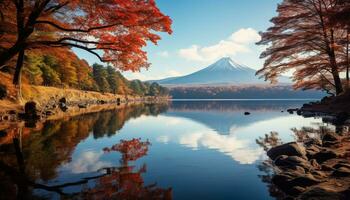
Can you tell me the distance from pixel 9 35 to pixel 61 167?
1578 cm

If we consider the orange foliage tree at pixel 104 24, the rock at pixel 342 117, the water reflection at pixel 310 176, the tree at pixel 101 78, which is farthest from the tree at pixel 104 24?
the tree at pixel 101 78

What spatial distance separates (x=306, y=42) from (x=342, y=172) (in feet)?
74.1

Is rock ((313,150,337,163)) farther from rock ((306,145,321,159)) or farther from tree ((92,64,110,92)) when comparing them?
tree ((92,64,110,92))

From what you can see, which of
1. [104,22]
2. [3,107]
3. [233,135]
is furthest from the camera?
[3,107]

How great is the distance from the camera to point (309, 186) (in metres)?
7.32

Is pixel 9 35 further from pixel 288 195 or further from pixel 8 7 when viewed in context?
pixel 288 195

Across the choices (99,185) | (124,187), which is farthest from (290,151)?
(99,185)

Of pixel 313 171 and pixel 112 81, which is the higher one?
pixel 112 81

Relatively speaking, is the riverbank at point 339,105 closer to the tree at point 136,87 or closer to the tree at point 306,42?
the tree at point 306,42

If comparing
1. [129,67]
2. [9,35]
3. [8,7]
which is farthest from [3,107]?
[129,67]

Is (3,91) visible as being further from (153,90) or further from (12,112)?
(153,90)

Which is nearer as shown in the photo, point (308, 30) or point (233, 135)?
point (233, 135)

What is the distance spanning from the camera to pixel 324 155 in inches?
396

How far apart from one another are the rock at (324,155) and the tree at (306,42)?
18006 mm
